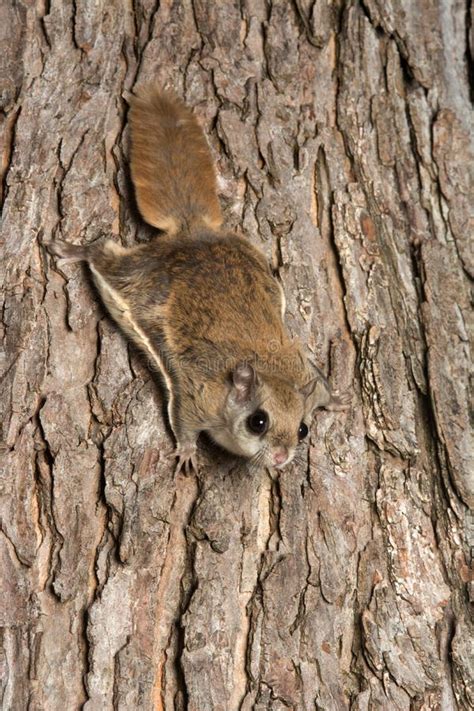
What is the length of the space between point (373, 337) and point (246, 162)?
0.89 m

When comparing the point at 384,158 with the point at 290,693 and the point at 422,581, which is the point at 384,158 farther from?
the point at 290,693

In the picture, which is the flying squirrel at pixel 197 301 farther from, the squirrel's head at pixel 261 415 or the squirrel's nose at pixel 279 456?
the squirrel's nose at pixel 279 456

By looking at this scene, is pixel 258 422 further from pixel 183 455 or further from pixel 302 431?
pixel 183 455

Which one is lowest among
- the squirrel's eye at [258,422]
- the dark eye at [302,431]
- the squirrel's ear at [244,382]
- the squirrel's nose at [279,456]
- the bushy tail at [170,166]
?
the squirrel's nose at [279,456]

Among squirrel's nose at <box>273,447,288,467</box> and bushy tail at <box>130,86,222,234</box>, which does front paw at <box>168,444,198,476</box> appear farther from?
bushy tail at <box>130,86,222,234</box>

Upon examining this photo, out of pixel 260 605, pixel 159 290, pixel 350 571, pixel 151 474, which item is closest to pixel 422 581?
pixel 350 571

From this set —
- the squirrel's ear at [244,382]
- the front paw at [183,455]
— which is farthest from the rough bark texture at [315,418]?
the squirrel's ear at [244,382]

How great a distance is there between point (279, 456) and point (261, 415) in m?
0.25

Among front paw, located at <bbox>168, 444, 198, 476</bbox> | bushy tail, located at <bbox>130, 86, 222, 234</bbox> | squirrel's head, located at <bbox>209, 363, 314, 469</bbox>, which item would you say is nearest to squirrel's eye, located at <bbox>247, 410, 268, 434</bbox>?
squirrel's head, located at <bbox>209, 363, 314, 469</bbox>

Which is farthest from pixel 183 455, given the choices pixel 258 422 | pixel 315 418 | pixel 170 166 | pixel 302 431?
pixel 170 166

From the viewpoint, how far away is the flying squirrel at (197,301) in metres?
3.13

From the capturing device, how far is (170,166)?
10.7 ft

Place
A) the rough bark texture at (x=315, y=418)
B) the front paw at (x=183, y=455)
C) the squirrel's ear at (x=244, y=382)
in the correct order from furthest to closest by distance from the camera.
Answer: the squirrel's ear at (x=244, y=382), the front paw at (x=183, y=455), the rough bark texture at (x=315, y=418)

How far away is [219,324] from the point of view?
10.4 feet
